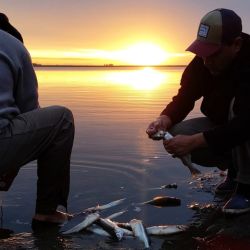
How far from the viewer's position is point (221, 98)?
16.2ft

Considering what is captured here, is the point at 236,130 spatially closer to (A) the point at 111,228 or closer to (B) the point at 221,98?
(B) the point at 221,98

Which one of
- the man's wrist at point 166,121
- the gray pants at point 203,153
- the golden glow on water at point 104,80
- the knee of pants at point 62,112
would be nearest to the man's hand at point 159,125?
the man's wrist at point 166,121

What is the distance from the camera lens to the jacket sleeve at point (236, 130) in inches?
171

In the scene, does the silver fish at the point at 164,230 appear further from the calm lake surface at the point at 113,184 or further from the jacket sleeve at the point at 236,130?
the jacket sleeve at the point at 236,130

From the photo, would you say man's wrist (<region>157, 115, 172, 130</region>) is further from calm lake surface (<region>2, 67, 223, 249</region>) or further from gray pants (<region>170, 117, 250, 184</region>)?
calm lake surface (<region>2, 67, 223, 249</region>)

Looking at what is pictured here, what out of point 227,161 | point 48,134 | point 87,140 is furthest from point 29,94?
point 87,140

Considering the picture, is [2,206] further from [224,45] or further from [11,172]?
[224,45]

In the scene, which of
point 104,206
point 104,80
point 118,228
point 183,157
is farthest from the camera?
point 104,80

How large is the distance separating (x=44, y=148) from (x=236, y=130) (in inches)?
63.9

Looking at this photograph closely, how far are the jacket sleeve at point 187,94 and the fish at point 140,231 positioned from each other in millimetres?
1553

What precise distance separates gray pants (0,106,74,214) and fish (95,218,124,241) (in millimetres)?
421

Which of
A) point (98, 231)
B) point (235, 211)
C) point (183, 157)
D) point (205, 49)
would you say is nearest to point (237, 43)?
point (205, 49)

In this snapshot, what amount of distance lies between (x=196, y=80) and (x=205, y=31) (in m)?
0.86

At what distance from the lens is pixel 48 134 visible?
13.8ft
